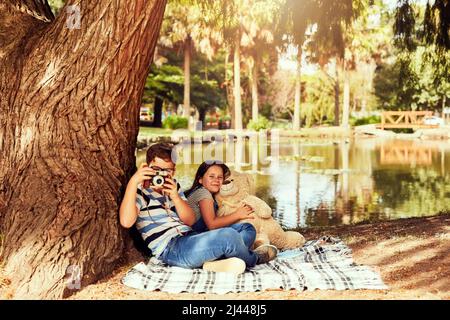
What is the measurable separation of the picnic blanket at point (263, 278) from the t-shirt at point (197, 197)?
53 cm

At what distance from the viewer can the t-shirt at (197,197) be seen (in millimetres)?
4375

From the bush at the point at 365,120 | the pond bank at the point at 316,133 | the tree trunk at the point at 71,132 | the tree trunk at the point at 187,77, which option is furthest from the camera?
the bush at the point at 365,120

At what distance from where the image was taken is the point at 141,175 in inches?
153

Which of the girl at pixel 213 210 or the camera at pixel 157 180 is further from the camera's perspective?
the girl at pixel 213 210

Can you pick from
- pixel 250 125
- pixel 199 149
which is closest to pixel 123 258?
pixel 199 149

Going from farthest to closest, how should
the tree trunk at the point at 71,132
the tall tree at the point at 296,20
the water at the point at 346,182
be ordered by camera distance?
1. the water at the point at 346,182
2. the tall tree at the point at 296,20
3. the tree trunk at the point at 71,132

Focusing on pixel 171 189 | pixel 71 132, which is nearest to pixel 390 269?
pixel 171 189

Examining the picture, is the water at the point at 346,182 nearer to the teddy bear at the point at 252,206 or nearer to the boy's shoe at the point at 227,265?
the teddy bear at the point at 252,206

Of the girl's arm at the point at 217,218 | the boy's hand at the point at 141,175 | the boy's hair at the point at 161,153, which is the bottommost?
the girl's arm at the point at 217,218

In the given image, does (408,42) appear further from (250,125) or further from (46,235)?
(250,125)

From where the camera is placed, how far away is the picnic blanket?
3.69 m

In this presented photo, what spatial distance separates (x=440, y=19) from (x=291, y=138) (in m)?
23.0

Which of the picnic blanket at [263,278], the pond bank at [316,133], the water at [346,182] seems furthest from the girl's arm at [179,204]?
the pond bank at [316,133]

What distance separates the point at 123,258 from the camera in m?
4.22
